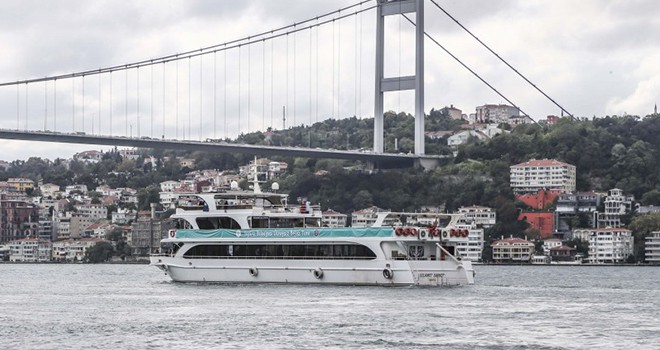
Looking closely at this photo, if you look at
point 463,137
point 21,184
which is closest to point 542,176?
point 463,137

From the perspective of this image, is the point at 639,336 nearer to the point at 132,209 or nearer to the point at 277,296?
the point at 277,296

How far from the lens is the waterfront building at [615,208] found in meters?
99.7

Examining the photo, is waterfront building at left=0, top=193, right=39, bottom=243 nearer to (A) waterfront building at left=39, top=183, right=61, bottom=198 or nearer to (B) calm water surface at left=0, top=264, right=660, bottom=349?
(A) waterfront building at left=39, top=183, right=61, bottom=198

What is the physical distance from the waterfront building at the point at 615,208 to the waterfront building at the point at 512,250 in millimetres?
7849

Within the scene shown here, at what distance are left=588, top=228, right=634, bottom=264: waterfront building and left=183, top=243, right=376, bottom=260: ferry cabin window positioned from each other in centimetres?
4818

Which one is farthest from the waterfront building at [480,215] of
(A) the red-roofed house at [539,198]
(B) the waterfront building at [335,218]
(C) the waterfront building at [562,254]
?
(B) the waterfront building at [335,218]

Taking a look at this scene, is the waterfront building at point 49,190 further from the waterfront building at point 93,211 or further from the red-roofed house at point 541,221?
the red-roofed house at point 541,221

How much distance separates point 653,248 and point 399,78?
18379 millimetres

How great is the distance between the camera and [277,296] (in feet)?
138

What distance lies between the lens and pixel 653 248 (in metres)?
93.4

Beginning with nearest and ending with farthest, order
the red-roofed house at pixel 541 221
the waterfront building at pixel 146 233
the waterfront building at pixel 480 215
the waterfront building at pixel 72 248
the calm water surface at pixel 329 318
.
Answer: the calm water surface at pixel 329 318 < the waterfront building at pixel 480 215 < the red-roofed house at pixel 541 221 < the waterfront building at pixel 146 233 < the waterfront building at pixel 72 248

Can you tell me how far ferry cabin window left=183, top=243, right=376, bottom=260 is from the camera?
45562 mm

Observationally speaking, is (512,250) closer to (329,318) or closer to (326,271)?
(326,271)

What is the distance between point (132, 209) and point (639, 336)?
328ft
